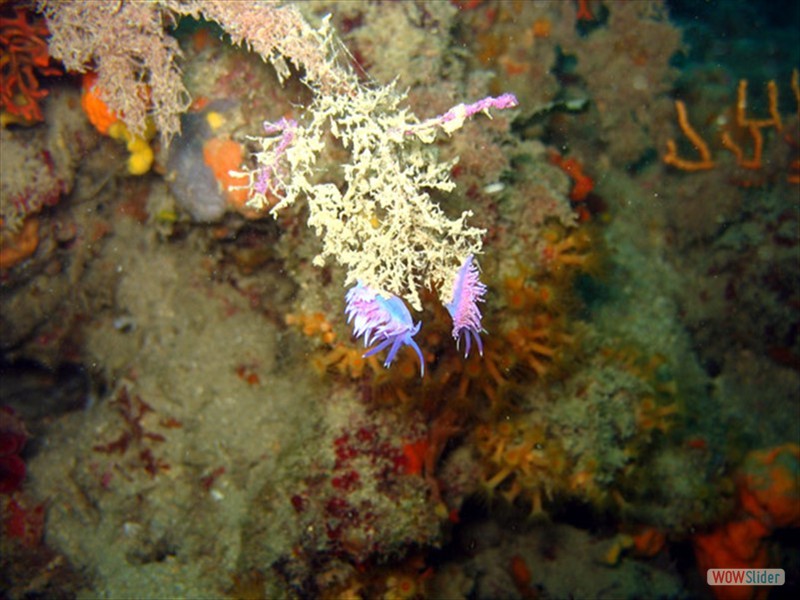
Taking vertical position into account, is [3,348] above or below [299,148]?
below

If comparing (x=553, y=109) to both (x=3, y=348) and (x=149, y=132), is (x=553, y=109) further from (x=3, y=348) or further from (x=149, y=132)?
(x=3, y=348)

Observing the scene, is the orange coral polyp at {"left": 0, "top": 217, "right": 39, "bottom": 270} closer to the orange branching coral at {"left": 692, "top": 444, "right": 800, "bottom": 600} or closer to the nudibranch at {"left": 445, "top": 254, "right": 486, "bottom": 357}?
the nudibranch at {"left": 445, "top": 254, "right": 486, "bottom": 357}

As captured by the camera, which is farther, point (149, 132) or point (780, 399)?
point (780, 399)

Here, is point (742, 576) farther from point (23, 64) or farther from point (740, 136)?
point (23, 64)

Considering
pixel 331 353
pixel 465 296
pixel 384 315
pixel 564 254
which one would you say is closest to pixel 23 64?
pixel 331 353

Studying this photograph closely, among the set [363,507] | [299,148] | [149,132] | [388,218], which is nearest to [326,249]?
[388,218]

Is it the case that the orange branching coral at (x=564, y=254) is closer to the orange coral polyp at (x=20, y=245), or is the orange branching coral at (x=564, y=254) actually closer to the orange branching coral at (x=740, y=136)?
the orange branching coral at (x=740, y=136)

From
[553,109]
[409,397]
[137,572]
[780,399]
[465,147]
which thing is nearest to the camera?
[465,147]
